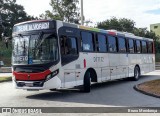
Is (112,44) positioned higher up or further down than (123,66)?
higher up

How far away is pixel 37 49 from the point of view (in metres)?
13.5

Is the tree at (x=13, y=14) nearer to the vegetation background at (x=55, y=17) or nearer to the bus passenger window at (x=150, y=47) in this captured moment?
the vegetation background at (x=55, y=17)

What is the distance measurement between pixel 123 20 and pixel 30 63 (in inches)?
2334

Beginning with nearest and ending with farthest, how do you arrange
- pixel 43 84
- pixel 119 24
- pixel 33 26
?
pixel 43 84, pixel 33 26, pixel 119 24

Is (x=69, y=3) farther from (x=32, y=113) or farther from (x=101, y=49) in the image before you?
(x=32, y=113)

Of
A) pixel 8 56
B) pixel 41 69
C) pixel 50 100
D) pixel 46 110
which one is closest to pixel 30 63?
pixel 41 69

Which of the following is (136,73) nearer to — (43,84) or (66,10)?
(43,84)

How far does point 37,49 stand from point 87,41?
141 inches

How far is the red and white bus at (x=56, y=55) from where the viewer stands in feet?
44.0

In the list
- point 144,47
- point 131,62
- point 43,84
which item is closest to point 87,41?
point 43,84

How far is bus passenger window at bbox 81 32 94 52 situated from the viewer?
15.9 meters

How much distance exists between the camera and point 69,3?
4819cm

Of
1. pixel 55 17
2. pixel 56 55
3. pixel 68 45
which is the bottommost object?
pixel 56 55

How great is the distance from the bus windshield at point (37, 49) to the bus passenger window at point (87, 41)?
257cm
